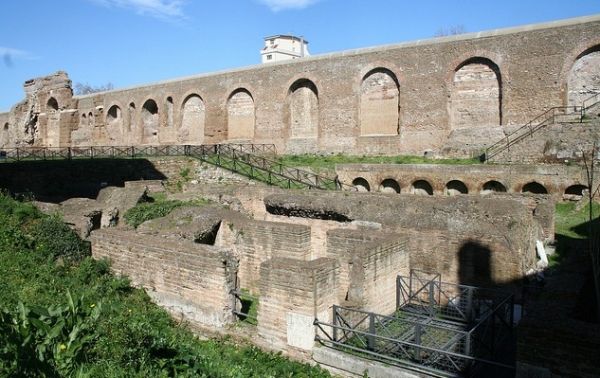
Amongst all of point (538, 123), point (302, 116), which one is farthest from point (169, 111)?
point (538, 123)

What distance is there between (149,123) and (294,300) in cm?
3148

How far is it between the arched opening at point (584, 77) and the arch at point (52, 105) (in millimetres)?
35545

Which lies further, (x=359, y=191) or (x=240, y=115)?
(x=240, y=115)

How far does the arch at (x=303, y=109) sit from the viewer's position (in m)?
26.2

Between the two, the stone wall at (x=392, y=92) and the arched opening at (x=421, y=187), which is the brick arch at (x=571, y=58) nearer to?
the stone wall at (x=392, y=92)

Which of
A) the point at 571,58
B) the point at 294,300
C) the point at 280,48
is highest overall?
the point at 280,48

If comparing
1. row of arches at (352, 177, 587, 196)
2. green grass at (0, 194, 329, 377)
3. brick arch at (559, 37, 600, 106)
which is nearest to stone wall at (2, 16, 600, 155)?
brick arch at (559, 37, 600, 106)

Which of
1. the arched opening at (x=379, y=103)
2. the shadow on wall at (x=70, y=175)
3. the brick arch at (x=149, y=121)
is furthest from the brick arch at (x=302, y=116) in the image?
the brick arch at (x=149, y=121)

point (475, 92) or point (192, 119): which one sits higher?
point (475, 92)

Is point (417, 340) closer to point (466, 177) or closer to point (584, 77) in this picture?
Result: point (466, 177)

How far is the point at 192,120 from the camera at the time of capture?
106 feet

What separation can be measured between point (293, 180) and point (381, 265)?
33.6 feet

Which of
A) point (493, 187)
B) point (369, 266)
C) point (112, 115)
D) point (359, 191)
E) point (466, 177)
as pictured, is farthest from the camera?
point (112, 115)

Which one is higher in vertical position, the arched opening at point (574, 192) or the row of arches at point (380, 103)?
the row of arches at point (380, 103)
